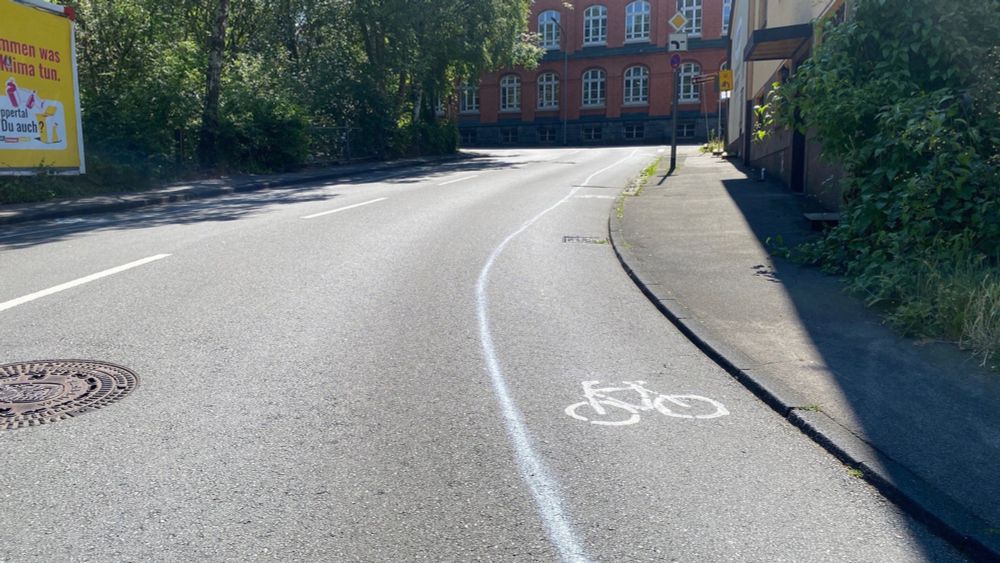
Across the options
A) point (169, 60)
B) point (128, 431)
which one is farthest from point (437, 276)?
point (169, 60)

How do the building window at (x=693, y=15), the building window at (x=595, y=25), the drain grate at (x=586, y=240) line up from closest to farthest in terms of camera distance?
the drain grate at (x=586, y=240) → the building window at (x=693, y=15) → the building window at (x=595, y=25)

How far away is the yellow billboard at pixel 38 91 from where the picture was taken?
54.1 feet

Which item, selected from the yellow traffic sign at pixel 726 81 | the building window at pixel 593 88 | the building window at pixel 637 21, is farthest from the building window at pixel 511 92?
the yellow traffic sign at pixel 726 81

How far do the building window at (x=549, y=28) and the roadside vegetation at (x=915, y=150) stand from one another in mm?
60429

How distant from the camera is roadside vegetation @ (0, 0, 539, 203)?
68.8ft

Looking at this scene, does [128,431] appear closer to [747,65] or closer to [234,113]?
[234,113]

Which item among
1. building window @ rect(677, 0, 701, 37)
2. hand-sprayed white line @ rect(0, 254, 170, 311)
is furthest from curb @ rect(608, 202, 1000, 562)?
building window @ rect(677, 0, 701, 37)

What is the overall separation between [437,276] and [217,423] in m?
4.82

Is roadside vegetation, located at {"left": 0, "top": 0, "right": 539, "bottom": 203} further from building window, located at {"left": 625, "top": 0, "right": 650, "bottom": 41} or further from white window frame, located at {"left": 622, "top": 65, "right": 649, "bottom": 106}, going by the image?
building window, located at {"left": 625, "top": 0, "right": 650, "bottom": 41}

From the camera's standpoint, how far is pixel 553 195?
20.0m

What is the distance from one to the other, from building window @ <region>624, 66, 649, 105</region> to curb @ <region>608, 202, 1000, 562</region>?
60657 millimetres

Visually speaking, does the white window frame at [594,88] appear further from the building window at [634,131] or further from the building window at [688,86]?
the building window at [688,86]

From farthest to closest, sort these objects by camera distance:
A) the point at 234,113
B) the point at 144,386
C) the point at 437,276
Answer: the point at 234,113, the point at 437,276, the point at 144,386

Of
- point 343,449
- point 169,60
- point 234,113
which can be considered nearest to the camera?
point 343,449
